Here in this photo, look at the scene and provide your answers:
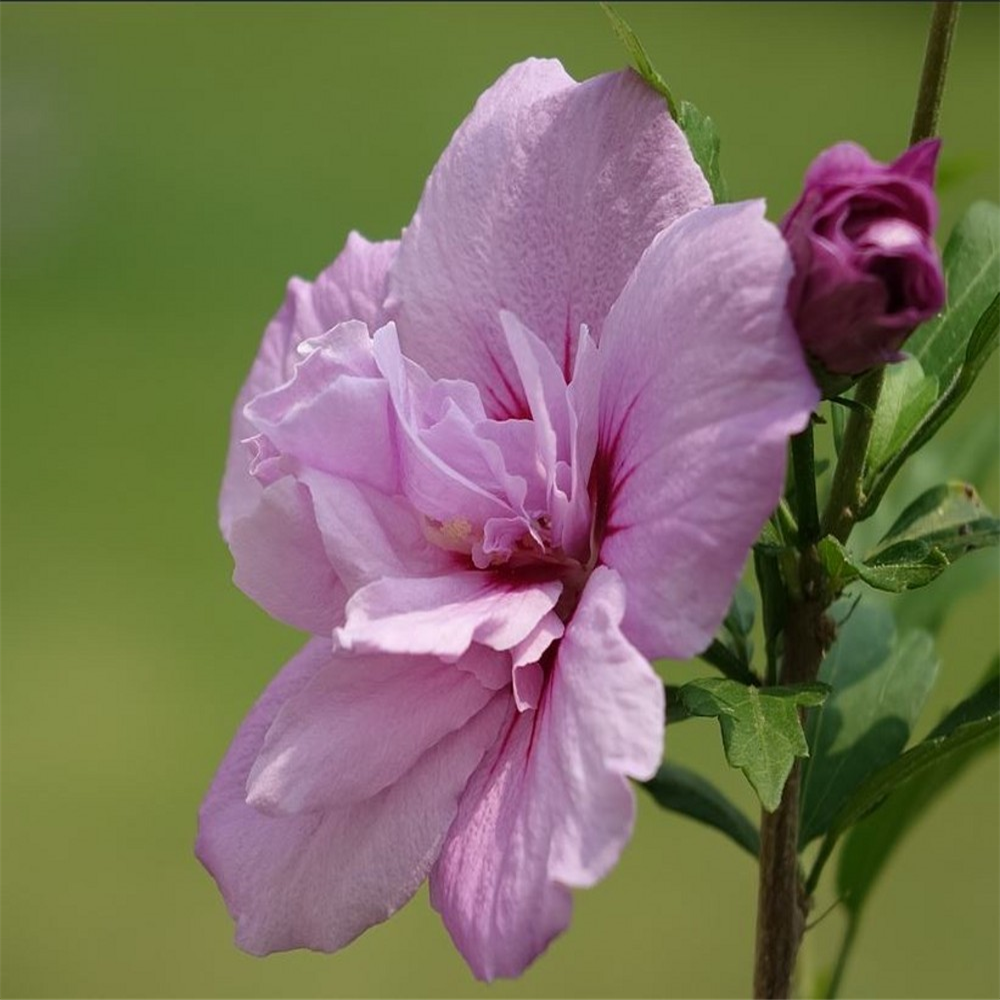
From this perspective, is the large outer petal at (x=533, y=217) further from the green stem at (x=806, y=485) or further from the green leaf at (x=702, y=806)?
the green leaf at (x=702, y=806)

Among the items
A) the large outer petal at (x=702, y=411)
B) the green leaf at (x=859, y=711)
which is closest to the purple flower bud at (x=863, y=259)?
the large outer petal at (x=702, y=411)

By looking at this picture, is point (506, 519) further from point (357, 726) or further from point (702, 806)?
point (702, 806)

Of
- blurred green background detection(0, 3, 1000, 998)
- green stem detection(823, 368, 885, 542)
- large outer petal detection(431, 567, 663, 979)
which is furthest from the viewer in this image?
blurred green background detection(0, 3, 1000, 998)

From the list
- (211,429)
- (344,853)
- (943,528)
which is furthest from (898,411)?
(211,429)

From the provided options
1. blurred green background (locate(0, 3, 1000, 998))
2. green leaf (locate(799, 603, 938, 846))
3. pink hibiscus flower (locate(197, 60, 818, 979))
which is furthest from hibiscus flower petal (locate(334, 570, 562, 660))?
blurred green background (locate(0, 3, 1000, 998))

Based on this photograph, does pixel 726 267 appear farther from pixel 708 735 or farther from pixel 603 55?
pixel 603 55

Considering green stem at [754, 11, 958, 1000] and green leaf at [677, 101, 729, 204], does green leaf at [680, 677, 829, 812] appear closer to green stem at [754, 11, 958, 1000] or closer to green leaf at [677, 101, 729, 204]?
green stem at [754, 11, 958, 1000]
